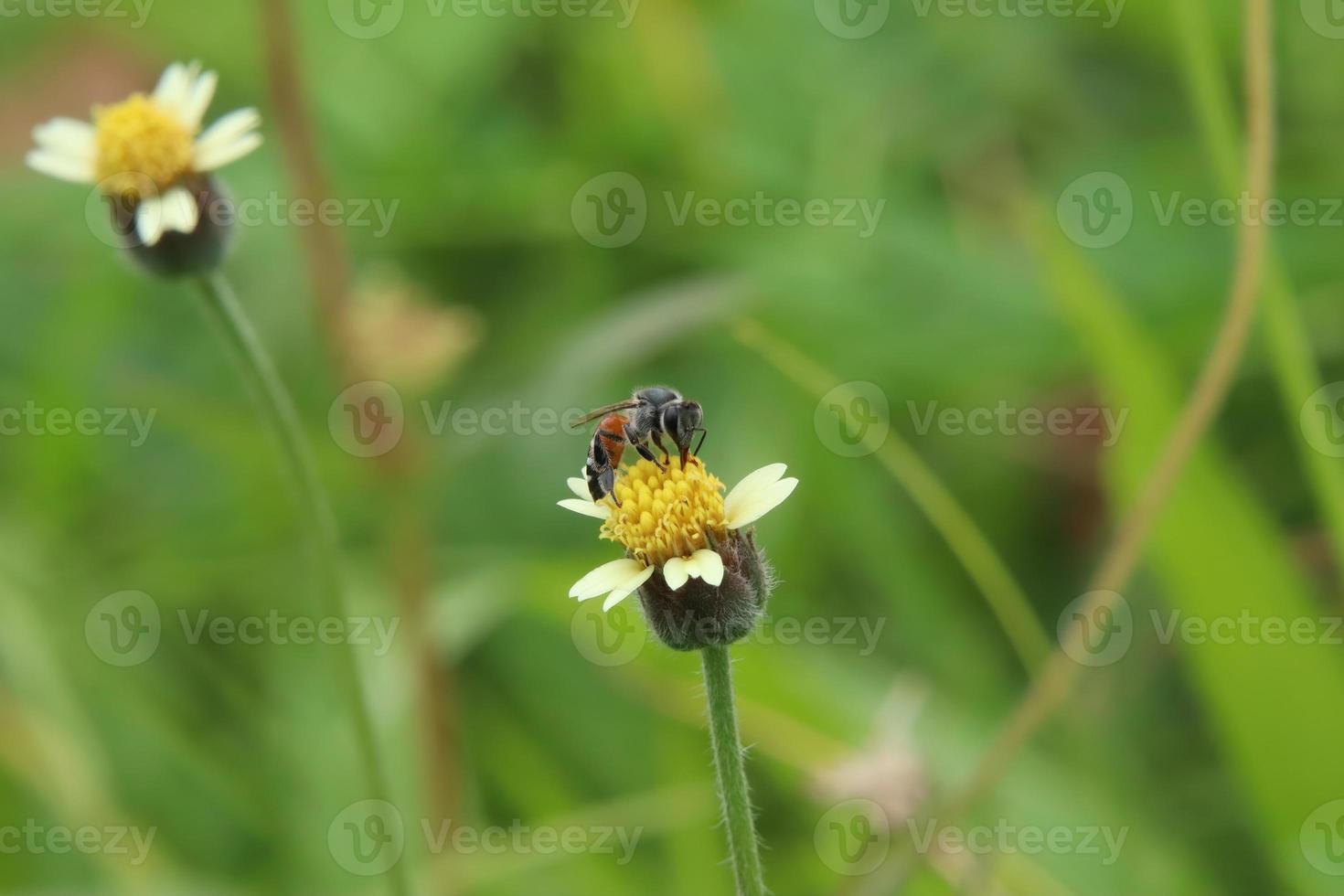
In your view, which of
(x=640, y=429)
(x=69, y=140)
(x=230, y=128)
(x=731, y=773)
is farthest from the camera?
(x=69, y=140)

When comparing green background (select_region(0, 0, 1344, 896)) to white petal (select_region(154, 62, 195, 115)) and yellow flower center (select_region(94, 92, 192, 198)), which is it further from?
yellow flower center (select_region(94, 92, 192, 198))

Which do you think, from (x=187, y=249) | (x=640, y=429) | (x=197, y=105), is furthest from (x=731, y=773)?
(x=197, y=105)

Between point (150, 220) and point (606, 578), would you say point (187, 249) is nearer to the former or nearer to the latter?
point (150, 220)

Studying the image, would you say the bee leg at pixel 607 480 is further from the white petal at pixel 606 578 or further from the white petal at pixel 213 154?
the white petal at pixel 213 154

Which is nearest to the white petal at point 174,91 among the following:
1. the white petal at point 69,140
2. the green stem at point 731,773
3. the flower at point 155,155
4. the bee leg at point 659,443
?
the flower at point 155,155

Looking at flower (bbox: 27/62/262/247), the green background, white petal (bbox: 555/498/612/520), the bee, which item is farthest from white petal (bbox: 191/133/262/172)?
the green background
